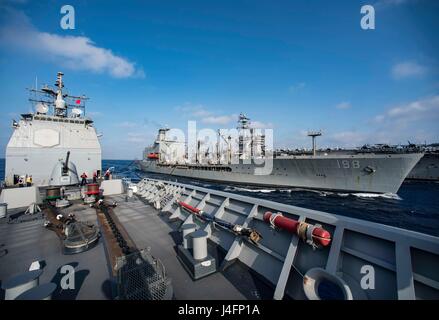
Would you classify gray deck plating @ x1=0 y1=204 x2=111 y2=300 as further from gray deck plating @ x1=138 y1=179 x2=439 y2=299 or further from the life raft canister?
the life raft canister

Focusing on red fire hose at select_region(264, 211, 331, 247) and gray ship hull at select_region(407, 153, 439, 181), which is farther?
gray ship hull at select_region(407, 153, 439, 181)

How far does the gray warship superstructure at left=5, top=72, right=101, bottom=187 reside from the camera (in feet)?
35.2

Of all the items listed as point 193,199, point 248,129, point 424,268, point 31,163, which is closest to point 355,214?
point 193,199

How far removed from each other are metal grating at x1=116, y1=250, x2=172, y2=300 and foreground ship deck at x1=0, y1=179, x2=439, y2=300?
0.99 ft

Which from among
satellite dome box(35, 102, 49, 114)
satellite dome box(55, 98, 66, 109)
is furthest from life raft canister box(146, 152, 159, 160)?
satellite dome box(35, 102, 49, 114)

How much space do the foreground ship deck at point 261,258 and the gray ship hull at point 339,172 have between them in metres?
20.7

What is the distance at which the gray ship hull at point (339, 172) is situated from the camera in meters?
19.8

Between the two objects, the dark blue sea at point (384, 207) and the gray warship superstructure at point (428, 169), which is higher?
the gray warship superstructure at point (428, 169)

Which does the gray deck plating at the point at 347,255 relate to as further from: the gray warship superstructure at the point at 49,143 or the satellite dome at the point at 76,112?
the satellite dome at the point at 76,112

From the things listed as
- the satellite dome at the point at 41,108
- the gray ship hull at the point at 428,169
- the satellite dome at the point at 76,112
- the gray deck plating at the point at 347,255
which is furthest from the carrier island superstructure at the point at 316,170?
the satellite dome at the point at 41,108
